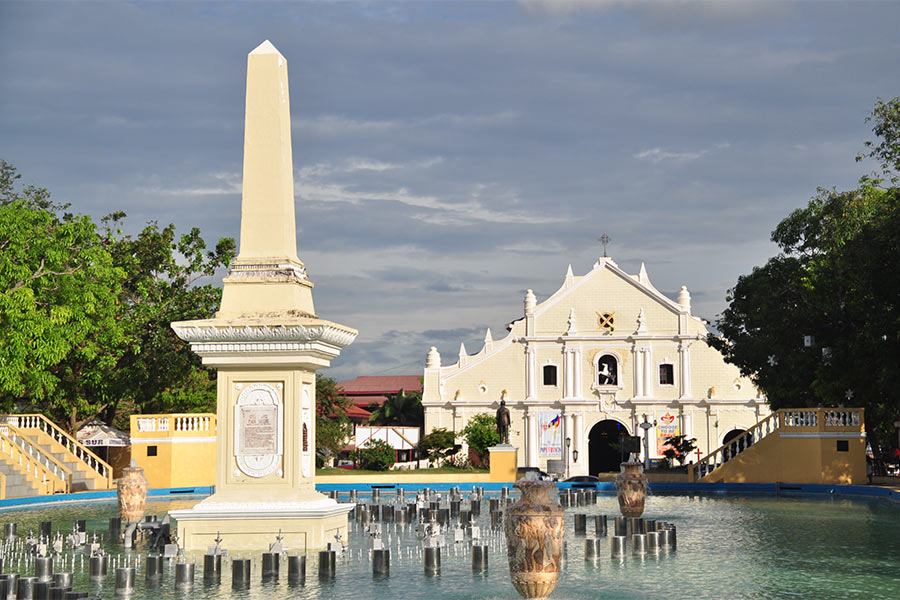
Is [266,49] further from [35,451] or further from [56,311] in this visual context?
[35,451]

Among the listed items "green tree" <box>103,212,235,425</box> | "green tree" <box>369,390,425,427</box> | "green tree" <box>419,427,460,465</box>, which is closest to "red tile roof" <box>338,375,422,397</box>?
"green tree" <box>369,390,425,427</box>

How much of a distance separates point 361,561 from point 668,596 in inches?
198

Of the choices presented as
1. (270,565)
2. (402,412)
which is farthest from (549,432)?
(270,565)

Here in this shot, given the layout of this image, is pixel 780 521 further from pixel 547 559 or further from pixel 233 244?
pixel 233 244

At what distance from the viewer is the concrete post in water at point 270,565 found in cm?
1339

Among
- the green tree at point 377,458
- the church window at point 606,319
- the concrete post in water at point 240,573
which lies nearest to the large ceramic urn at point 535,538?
the concrete post in water at point 240,573

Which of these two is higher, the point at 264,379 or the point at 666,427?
the point at 264,379

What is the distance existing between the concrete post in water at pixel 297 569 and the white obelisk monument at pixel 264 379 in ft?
7.79

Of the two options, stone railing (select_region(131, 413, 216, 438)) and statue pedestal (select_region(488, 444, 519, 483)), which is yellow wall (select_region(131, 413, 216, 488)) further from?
statue pedestal (select_region(488, 444, 519, 483))

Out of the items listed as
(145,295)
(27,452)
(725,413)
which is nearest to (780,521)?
(27,452)

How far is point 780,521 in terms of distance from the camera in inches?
875

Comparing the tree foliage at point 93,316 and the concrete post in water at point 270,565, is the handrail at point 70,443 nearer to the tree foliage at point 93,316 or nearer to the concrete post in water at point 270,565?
the tree foliage at point 93,316

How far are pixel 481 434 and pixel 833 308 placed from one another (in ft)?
90.0

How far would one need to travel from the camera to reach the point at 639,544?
641 inches
